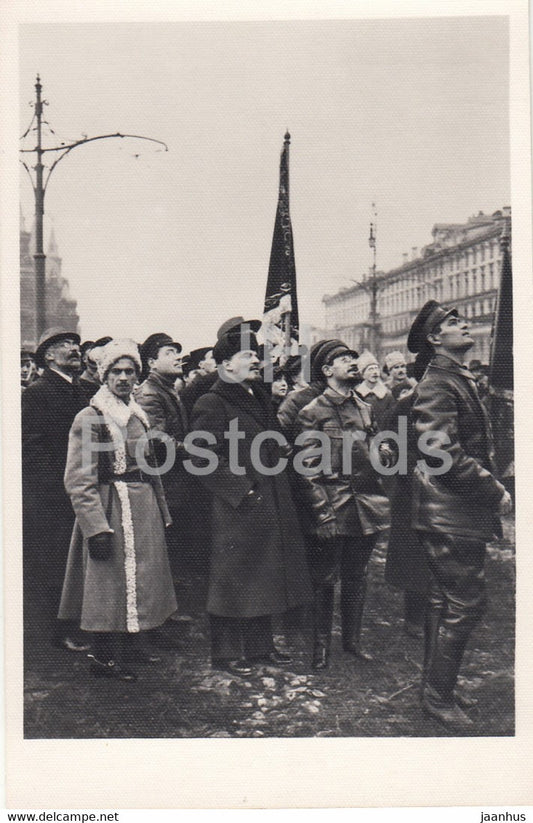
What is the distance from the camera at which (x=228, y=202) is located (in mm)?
3312

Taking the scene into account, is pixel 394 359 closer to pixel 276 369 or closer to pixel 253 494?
pixel 276 369

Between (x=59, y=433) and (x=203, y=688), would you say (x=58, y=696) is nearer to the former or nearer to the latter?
(x=203, y=688)

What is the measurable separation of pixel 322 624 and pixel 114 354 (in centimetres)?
161

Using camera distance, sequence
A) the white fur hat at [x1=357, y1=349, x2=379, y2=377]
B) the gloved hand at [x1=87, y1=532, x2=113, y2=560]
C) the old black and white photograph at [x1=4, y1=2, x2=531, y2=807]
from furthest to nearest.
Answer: the white fur hat at [x1=357, y1=349, x2=379, y2=377] → the old black and white photograph at [x1=4, y1=2, x2=531, y2=807] → the gloved hand at [x1=87, y1=532, x2=113, y2=560]

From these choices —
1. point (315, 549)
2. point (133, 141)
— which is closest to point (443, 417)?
point (315, 549)

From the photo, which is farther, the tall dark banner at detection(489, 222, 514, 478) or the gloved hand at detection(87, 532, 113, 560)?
the tall dark banner at detection(489, 222, 514, 478)

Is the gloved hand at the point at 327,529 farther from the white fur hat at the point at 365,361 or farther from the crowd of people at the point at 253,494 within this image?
the white fur hat at the point at 365,361

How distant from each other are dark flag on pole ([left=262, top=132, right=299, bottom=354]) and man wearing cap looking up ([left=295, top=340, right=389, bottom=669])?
228 millimetres

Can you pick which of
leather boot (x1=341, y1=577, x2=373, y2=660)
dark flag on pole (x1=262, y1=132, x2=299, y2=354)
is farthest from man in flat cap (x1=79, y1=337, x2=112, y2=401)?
leather boot (x1=341, y1=577, x2=373, y2=660)

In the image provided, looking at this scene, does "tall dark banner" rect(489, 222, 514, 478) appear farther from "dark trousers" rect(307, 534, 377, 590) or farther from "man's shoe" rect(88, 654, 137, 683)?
"man's shoe" rect(88, 654, 137, 683)

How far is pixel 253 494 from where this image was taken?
319 cm

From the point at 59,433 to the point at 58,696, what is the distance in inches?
48.9

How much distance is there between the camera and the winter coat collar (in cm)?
314

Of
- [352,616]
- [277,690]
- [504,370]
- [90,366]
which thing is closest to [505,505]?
[504,370]
